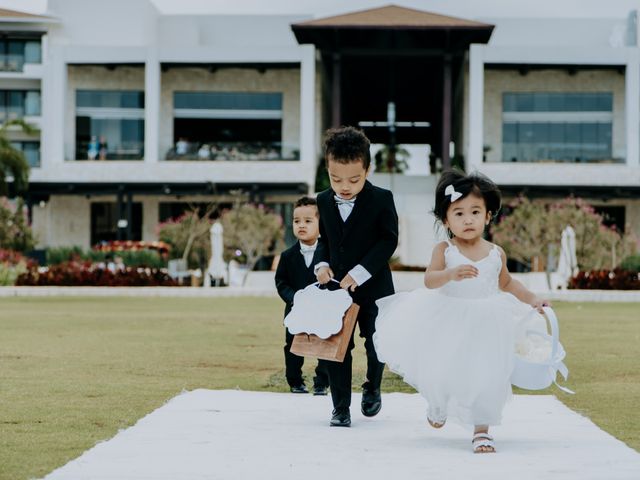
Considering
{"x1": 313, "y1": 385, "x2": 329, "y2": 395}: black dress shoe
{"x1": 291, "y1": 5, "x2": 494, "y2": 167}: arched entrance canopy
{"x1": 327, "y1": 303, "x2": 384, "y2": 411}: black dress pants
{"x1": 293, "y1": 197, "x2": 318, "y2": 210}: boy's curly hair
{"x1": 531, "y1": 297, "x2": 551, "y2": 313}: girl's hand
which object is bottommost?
{"x1": 313, "y1": 385, "x2": 329, "y2": 395}: black dress shoe

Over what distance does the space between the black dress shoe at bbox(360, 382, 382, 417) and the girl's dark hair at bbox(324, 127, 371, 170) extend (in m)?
1.21

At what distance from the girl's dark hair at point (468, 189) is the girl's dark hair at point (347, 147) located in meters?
0.45

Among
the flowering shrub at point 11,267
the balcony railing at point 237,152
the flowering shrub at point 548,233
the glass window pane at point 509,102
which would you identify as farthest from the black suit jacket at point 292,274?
the glass window pane at point 509,102

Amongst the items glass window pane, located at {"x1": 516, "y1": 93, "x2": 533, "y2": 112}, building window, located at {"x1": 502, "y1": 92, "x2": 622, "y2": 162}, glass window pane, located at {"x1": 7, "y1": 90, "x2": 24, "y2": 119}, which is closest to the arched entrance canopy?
building window, located at {"x1": 502, "y1": 92, "x2": 622, "y2": 162}

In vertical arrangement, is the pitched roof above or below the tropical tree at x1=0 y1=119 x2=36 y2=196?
above

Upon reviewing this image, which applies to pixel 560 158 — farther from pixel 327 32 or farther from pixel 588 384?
pixel 588 384

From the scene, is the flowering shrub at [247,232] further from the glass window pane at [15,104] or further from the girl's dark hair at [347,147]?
the girl's dark hair at [347,147]

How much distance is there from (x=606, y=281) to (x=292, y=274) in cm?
1915

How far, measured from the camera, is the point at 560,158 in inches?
1690

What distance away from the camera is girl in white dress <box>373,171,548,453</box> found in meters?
5.32

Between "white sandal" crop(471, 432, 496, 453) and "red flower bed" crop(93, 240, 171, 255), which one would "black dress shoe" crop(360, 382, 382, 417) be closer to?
"white sandal" crop(471, 432, 496, 453)

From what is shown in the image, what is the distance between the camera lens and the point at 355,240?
6.08 m

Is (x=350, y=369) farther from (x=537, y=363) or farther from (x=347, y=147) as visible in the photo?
(x=347, y=147)

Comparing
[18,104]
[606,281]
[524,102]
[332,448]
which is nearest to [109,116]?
[18,104]
